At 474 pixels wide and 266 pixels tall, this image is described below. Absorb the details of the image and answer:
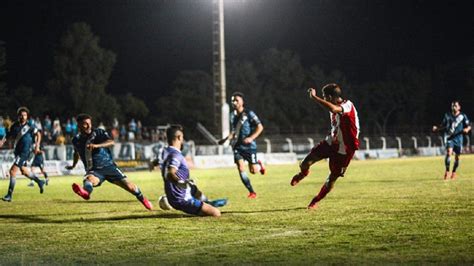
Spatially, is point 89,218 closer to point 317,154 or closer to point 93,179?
point 93,179

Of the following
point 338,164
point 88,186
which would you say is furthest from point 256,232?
point 88,186

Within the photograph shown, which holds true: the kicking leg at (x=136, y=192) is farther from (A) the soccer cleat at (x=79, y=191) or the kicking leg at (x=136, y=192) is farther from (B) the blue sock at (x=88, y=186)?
(A) the soccer cleat at (x=79, y=191)

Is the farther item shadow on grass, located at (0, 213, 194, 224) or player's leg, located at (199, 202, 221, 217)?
shadow on grass, located at (0, 213, 194, 224)

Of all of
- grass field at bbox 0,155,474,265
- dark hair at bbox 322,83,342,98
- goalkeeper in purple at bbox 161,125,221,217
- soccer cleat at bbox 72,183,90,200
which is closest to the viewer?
grass field at bbox 0,155,474,265

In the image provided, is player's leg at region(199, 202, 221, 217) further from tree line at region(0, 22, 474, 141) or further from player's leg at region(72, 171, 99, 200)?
tree line at region(0, 22, 474, 141)

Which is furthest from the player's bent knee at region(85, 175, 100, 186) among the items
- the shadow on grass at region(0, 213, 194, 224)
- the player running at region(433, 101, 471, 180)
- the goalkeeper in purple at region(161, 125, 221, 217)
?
the player running at region(433, 101, 471, 180)

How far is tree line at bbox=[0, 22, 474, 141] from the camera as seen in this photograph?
196ft

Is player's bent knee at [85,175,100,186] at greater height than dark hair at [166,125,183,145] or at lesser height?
lesser

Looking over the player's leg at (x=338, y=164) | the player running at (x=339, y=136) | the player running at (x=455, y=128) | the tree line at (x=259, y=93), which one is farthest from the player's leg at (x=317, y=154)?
the tree line at (x=259, y=93)

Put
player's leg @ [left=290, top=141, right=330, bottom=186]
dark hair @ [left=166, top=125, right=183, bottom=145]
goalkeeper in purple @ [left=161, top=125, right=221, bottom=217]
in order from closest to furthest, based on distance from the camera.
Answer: goalkeeper in purple @ [left=161, top=125, right=221, bottom=217]
dark hair @ [left=166, top=125, right=183, bottom=145]
player's leg @ [left=290, top=141, right=330, bottom=186]

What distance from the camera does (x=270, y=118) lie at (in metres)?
79.2

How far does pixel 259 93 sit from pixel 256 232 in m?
73.4

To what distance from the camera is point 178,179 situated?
1050cm

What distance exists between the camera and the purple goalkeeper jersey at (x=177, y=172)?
10.5 metres
